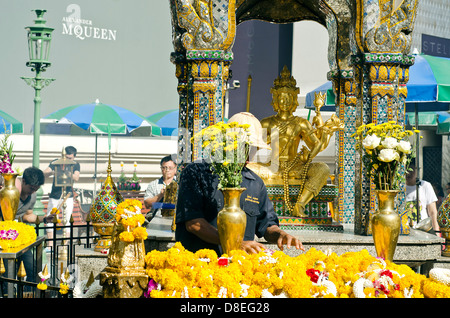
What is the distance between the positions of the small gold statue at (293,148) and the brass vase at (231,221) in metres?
3.98

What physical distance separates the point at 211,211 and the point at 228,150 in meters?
0.48

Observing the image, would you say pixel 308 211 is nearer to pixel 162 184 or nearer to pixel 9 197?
pixel 162 184

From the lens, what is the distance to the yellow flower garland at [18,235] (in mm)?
7352

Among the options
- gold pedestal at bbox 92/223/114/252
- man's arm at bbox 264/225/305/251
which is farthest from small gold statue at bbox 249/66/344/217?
man's arm at bbox 264/225/305/251

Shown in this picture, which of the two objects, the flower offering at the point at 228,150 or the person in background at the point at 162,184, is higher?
the flower offering at the point at 228,150

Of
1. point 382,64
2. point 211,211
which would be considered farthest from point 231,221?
point 382,64

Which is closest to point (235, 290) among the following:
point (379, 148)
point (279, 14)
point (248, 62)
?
point (379, 148)

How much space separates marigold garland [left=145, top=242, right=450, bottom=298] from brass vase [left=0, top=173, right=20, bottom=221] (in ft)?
17.0

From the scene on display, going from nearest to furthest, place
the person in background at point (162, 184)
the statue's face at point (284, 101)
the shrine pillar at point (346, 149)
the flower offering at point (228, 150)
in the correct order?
the flower offering at point (228, 150) → the statue's face at point (284, 101) → the shrine pillar at point (346, 149) → the person in background at point (162, 184)

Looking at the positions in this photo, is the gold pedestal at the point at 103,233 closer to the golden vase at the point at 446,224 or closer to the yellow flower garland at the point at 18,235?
the yellow flower garland at the point at 18,235

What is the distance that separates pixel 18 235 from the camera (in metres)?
7.54

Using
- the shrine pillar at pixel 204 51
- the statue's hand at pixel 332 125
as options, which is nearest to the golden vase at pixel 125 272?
the shrine pillar at pixel 204 51
